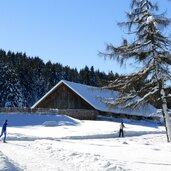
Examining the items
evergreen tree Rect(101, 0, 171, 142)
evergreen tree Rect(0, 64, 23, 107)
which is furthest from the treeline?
evergreen tree Rect(101, 0, 171, 142)

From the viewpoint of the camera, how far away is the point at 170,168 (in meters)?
12.2

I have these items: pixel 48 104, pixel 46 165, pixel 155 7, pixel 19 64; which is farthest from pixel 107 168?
pixel 19 64

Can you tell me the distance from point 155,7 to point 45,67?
79074mm

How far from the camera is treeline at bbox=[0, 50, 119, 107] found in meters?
81.3

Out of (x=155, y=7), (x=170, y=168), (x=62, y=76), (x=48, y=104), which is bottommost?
(x=170, y=168)

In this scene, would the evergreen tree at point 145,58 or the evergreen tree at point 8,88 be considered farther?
the evergreen tree at point 8,88

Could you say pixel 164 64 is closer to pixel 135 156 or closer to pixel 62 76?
pixel 135 156

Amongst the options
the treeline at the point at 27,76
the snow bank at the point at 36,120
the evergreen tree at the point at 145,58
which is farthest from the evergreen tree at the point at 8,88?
the evergreen tree at the point at 145,58

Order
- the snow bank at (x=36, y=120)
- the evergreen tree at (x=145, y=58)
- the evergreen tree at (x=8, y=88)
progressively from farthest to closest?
the evergreen tree at (x=8, y=88)
the snow bank at (x=36, y=120)
the evergreen tree at (x=145, y=58)

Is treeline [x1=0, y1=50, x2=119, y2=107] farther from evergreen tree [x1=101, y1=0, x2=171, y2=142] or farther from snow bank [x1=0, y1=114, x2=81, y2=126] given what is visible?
evergreen tree [x1=101, y1=0, x2=171, y2=142]

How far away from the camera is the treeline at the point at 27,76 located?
267ft

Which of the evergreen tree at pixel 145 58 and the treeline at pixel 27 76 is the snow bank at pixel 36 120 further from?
the treeline at pixel 27 76

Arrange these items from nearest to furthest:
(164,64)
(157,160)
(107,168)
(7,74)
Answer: (107,168)
(157,160)
(164,64)
(7,74)

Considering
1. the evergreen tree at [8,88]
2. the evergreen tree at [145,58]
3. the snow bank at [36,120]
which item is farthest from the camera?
the evergreen tree at [8,88]
